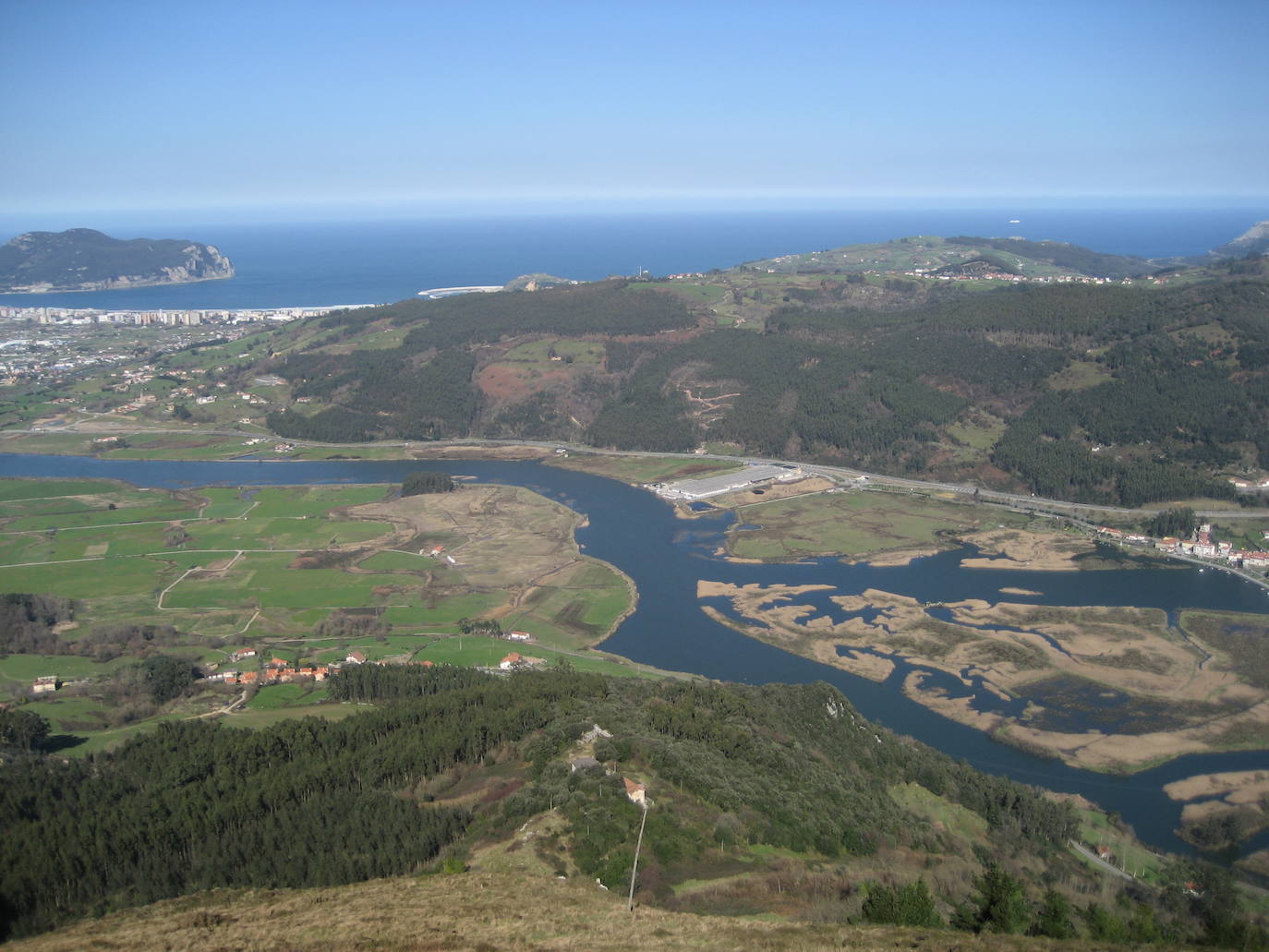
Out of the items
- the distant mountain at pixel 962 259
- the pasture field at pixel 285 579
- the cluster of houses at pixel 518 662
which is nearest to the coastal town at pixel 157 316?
the distant mountain at pixel 962 259

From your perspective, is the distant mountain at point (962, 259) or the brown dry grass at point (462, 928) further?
the distant mountain at point (962, 259)

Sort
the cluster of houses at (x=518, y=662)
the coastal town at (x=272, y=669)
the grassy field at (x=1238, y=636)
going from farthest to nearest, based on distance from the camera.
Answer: the cluster of houses at (x=518, y=662) < the grassy field at (x=1238, y=636) < the coastal town at (x=272, y=669)

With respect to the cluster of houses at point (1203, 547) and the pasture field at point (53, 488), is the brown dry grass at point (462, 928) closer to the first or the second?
the cluster of houses at point (1203, 547)

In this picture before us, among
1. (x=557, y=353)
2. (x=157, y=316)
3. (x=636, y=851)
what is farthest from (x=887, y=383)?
(x=157, y=316)

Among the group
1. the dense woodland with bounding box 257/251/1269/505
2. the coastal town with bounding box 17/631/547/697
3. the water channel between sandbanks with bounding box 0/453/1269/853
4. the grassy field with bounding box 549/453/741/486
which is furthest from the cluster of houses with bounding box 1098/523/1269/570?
the coastal town with bounding box 17/631/547/697

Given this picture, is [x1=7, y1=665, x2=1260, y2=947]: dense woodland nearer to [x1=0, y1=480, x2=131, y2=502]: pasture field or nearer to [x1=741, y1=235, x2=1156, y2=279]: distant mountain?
[x1=0, y1=480, x2=131, y2=502]: pasture field

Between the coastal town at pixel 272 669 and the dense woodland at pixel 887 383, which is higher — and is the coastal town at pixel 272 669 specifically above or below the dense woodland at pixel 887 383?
below

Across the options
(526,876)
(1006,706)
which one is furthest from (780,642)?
(526,876)
